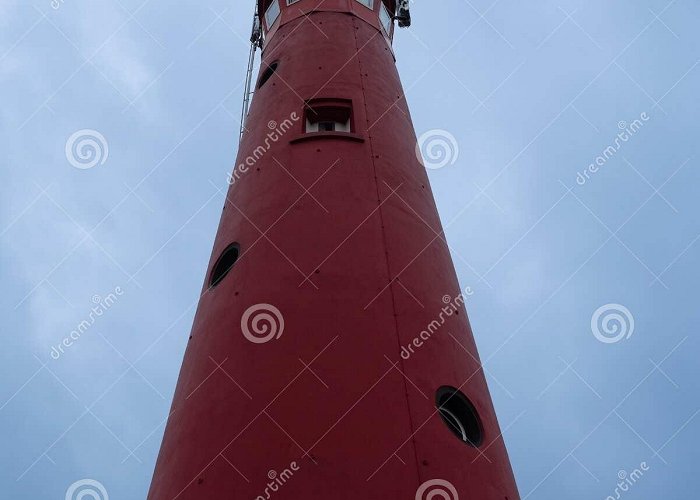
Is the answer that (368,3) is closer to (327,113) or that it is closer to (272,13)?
(272,13)

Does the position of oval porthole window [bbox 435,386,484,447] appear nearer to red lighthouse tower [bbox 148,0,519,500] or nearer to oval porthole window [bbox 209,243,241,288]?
red lighthouse tower [bbox 148,0,519,500]

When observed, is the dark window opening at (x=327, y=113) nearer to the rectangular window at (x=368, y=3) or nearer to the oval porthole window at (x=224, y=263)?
the oval porthole window at (x=224, y=263)

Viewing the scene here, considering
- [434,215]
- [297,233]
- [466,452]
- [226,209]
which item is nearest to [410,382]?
[466,452]

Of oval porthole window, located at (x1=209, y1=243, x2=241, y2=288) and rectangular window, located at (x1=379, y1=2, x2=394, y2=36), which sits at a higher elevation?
rectangular window, located at (x1=379, y1=2, x2=394, y2=36)

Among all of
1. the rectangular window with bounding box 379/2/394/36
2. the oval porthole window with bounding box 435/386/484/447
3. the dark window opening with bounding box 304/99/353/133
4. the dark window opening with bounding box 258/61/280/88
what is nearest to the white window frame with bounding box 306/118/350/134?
the dark window opening with bounding box 304/99/353/133

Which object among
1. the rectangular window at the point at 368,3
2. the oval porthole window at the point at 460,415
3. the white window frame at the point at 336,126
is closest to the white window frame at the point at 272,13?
the rectangular window at the point at 368,3

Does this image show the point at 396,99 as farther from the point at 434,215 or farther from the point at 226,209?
the point at 226,209

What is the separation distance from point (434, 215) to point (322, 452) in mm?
4649

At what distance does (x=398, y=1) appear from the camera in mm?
17109

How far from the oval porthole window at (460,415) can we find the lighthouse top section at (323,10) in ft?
28.0

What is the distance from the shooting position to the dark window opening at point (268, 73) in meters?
12.9

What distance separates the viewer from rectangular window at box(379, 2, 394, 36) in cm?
1506

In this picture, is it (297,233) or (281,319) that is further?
(297,233)

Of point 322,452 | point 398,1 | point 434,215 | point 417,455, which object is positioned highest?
point 398,1
